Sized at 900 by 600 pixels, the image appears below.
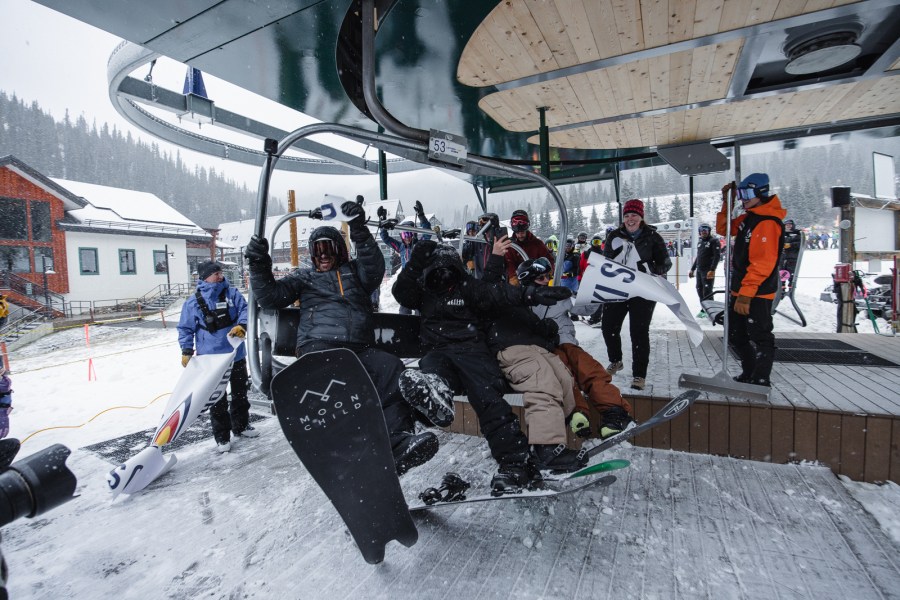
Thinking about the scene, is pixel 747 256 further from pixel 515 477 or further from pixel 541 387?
pixel 515 477

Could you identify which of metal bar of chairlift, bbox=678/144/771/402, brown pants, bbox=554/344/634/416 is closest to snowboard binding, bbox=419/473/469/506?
brown pants, bbox=554/344/634/416

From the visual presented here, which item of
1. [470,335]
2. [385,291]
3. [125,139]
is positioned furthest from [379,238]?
[125,139]

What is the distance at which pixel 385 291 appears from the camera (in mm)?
17953

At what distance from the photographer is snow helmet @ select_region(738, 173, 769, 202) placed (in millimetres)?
3189

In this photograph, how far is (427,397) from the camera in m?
2.12

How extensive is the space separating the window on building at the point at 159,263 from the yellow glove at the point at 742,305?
29352mm

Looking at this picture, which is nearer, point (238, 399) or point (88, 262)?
point (238, 399)

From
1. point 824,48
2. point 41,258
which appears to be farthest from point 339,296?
point 41,258

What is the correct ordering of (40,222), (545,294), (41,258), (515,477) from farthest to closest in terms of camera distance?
(40,222)
(41,258)
(545,294)
(515,477)

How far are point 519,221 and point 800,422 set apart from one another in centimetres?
265

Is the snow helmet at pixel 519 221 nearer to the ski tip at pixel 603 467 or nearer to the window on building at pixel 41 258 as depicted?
the ski tip at pixel 603 467

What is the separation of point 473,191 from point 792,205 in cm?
4811

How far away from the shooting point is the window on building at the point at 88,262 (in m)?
21.2

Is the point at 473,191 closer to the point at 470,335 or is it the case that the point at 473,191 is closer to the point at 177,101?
the point at 177,101
